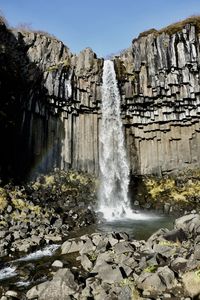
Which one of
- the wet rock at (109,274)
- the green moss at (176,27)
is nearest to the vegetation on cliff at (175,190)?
the green moss at (176,27)

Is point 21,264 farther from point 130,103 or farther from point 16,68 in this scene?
point 130,103

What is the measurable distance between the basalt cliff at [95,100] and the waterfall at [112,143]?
2.07ft

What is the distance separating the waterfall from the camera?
3424 centimetres

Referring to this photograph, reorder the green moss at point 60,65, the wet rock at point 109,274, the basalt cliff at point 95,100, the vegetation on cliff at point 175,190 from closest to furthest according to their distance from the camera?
the wet rock at point 109,274 < the vegetation on cliff at point 175,190 < the basalt cliff at point 95,100 < the green moss at point 60,65

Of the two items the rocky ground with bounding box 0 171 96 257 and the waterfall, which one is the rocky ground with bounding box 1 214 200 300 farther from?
the waterfall

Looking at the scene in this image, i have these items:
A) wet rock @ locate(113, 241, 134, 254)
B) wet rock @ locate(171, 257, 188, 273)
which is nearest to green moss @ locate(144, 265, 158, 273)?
wet rock @ locate(171, 257, 188, 273)

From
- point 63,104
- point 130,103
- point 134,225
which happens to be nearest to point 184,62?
point 130,103

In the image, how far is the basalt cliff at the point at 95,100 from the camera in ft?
109

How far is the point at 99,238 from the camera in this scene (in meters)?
16.1

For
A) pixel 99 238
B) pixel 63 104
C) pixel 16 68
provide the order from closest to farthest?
pixel 99 238, pixel 16 68, pixel 63 104

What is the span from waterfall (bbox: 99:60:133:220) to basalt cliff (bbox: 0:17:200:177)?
2.07 ft

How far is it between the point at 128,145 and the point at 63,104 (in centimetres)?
Result: 842

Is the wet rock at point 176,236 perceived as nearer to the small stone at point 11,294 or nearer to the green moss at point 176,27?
the small stone at point 11,294

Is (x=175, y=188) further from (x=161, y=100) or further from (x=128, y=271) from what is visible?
(x=128, y=271)
